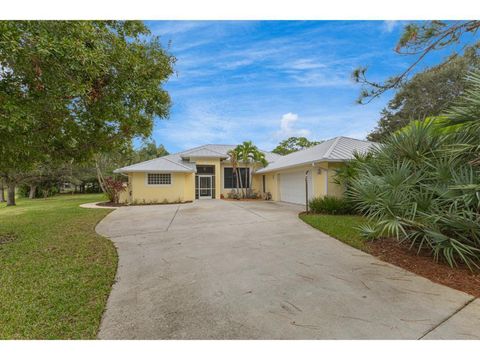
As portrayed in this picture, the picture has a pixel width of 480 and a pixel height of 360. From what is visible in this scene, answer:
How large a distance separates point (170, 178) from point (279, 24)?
15.4 meters

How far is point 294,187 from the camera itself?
52.9 feet

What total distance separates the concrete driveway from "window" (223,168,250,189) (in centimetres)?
1574

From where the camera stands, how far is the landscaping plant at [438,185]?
4105 mm

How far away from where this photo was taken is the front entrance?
20625mm

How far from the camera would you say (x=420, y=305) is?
123 inches

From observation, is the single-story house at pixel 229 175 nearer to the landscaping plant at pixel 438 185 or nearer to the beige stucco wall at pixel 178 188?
the beige stucco wall at pixel 178 188

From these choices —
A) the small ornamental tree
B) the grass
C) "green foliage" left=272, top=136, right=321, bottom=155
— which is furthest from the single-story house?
"green foliage" left=272, top=136, right=321, bottom=155

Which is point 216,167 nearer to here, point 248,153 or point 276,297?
point 248,153

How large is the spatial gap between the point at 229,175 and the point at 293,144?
1943 cm

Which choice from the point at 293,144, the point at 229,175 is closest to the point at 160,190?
the point at 229,175

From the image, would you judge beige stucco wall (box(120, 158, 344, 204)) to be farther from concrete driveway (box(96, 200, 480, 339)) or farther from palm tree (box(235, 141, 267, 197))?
concrete driveway (box(96, 200, 480, 339))
